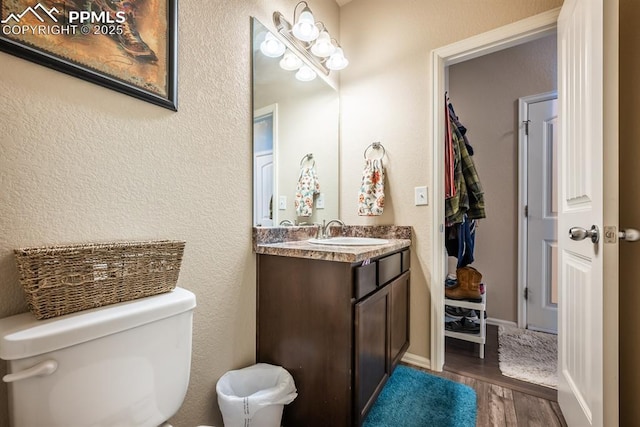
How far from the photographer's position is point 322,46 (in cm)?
175

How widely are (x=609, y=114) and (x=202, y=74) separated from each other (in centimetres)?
147

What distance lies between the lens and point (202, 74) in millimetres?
1150

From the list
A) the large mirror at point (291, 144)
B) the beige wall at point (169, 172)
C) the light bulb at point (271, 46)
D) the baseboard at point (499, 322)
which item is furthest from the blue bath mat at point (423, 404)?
the light bulb at point (271, 46)

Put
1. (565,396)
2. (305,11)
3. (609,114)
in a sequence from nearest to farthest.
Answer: (609,114) < (565,396) < (305,11)

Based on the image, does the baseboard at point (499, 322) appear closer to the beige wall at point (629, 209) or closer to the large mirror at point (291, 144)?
the beige wall at point (629, 209)

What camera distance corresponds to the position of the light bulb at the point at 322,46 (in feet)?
5.69

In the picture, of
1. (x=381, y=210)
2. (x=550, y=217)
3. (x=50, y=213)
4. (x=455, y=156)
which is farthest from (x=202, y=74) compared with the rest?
(x=550, y=217)

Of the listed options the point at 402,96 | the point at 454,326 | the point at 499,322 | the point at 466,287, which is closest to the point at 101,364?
the point at 402,96

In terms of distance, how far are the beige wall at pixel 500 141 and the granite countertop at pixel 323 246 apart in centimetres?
127

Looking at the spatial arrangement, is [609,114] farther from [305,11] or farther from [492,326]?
[492,326]

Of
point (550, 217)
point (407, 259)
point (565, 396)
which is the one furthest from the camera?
point (550, 217)

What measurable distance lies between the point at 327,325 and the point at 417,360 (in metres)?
1.01

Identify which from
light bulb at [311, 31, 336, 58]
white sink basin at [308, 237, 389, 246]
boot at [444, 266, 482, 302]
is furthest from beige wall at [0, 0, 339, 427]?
boot at [444, 266, 482, 302]

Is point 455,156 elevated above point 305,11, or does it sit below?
below
